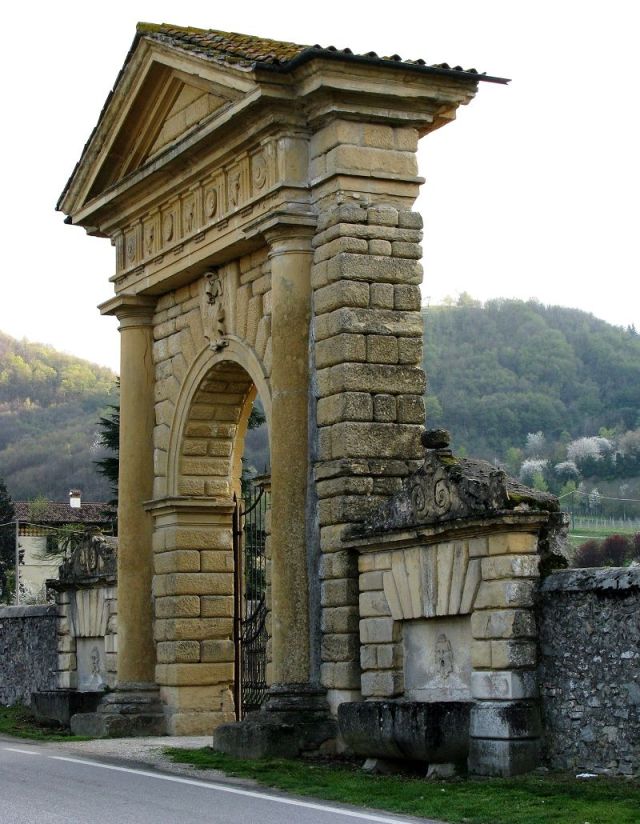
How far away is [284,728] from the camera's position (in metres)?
14.8

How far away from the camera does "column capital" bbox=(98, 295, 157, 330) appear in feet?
64.1

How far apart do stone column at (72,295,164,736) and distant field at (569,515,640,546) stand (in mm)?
28596

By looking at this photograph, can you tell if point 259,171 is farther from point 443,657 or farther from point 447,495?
point 443,657

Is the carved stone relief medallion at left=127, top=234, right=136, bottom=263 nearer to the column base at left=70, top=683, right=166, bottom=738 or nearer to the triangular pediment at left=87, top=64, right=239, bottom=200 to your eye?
the triangular pediment at left=87, top=64, right=239, bottom=200

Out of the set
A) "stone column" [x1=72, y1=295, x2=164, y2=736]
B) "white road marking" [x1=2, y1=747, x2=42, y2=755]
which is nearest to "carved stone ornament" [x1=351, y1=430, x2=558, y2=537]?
"white road marking" [x1=2, y1=747, x2=42, y2=755]

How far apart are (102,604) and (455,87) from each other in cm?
886

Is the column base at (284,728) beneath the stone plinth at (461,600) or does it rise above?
beneath

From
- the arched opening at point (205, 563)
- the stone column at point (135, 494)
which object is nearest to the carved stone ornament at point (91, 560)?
the stone column at point (135, 494)

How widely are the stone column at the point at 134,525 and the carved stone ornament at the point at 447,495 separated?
5.24m

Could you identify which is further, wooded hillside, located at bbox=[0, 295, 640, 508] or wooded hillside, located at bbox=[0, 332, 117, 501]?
wooded hillside, located at bbox=[0, 332, 117, 501]

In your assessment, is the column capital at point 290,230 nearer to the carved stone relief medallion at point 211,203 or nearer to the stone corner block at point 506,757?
the carved stone relief medallion at point 211,203

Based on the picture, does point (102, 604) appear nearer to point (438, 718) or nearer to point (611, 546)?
point (438, 718)

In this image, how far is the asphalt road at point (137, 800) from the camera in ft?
34.6

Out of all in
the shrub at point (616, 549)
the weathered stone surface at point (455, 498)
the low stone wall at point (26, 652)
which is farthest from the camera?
the shrub at point (616, 549)
